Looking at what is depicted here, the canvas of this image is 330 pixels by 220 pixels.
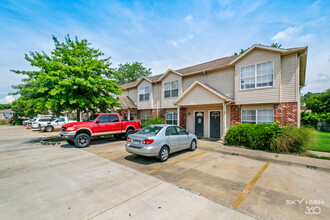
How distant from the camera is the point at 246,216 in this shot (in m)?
3.09

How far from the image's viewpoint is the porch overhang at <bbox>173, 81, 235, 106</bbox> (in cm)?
1075

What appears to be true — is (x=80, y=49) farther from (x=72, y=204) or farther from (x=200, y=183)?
(x=200, y=183)

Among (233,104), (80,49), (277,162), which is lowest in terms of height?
(277,162)

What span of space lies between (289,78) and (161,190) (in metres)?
10.2

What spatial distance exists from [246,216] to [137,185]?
9.38 ft

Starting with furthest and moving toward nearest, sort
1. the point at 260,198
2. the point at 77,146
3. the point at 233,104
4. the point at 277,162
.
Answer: the point at 233,104
the point at 77,146
the point at 277,162
the point at 260,198

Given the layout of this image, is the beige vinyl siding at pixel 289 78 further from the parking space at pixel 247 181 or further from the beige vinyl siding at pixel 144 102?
the beige vinyl siding at pixel 144 102

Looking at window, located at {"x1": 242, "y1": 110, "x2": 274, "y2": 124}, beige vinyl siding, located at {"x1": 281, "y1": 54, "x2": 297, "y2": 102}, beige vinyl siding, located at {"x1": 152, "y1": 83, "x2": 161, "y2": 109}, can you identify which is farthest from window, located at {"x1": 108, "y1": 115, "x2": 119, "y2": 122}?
beige vinyl siding, located at {"x1": 281, "y1": 54, "x2": 297, "y2": 102}

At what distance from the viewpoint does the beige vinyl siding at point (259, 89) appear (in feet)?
30.8

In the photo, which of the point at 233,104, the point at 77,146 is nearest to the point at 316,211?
→ the point at 233,104

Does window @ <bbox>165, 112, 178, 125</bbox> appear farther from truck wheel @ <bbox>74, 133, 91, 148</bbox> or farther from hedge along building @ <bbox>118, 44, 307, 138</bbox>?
truck wheel @ <bbox>74, 133, 91, 148</bbox>

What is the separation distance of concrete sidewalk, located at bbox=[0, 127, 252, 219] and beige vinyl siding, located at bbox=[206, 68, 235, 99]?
9.50 meters

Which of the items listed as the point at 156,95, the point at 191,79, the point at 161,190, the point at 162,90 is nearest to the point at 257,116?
the point at 191,79

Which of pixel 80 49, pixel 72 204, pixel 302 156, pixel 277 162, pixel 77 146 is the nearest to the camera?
pixel 72 204
